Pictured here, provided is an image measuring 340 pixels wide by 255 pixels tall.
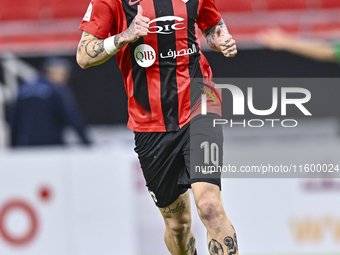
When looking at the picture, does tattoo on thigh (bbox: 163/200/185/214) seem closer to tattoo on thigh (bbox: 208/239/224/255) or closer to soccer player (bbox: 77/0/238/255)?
soccer player (bbox: 77/0/238/255)

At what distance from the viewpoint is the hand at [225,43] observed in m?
3.28

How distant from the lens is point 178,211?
11.7 ft

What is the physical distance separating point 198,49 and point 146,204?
2436mm

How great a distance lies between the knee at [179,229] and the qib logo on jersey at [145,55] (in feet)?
3.60

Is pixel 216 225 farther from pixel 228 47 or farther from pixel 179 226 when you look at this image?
pixel 228 47

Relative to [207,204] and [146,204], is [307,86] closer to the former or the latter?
[146,204]

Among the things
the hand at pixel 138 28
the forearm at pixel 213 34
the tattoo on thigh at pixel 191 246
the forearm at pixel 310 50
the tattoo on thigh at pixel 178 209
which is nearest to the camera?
the hand at pixel 138 28

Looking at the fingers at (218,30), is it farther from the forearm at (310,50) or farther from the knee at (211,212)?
the forearm at (310,50)

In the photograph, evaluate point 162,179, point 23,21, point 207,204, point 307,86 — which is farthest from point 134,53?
point 23,21

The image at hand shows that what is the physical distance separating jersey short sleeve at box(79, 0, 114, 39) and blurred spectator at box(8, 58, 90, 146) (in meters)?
3.44

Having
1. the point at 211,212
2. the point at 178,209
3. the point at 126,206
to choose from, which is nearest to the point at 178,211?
the point at 178,209

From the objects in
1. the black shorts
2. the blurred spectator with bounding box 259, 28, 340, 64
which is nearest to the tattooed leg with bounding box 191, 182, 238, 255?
the black shorts

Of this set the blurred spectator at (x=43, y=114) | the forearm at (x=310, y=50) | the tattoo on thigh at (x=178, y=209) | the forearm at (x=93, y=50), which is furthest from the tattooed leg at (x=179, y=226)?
the blurred spectator at (x=43, y=114)

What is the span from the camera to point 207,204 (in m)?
3.05
